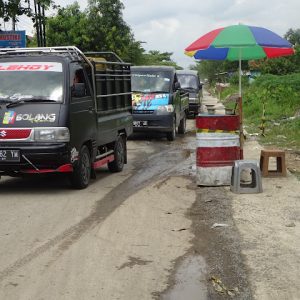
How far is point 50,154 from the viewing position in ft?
26.8

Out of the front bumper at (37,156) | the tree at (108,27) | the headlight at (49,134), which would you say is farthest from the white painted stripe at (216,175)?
the tree at (108,27)

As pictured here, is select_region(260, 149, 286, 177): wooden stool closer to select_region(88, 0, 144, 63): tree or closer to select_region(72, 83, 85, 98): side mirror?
select_region(72, 83, 85, 98): side mirror

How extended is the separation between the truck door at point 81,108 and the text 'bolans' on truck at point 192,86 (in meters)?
16.6

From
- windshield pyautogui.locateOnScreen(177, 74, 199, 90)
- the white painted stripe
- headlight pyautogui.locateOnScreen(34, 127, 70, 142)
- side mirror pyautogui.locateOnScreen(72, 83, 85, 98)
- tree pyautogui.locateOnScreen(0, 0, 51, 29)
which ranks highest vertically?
tree pyautogui.locateOnScreen(0, 0, 51, 29)

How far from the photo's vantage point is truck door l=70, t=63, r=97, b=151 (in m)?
8.55

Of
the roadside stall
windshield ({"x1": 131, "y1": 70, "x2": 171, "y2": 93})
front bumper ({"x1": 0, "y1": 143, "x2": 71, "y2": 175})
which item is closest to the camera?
front bumper ({"x1": 0, "y1": 143, "x2": 71, "y2": 175})

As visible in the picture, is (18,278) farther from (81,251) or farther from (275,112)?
(275,112)

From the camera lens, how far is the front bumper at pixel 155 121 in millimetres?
16375

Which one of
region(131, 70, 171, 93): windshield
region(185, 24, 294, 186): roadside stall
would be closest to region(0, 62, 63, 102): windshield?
region(185, 24, 294, 186): roadside stall

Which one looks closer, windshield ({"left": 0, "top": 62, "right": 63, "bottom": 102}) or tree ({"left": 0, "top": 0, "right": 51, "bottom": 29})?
windshield ({"left": 0, "top": 62, "right": 63, "bottom": 102})

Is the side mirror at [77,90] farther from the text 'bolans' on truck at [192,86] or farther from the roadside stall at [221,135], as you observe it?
the text 'bolans' on truck at [192,86]

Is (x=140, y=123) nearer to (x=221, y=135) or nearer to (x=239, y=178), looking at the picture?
(x=221, y=135)

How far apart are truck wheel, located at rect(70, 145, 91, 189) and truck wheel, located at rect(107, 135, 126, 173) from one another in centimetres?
160

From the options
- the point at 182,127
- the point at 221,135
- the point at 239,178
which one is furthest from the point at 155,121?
the point at 239,178
